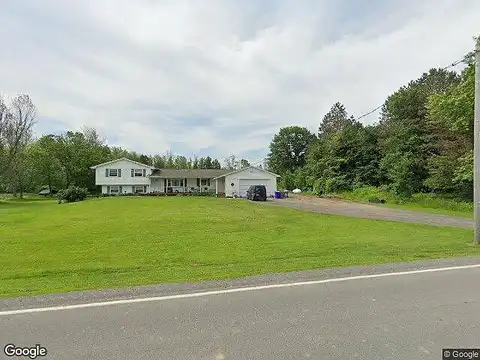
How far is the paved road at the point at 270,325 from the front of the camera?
341cm

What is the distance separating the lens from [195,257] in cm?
839

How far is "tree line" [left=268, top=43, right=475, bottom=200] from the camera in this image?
2445 centimetres

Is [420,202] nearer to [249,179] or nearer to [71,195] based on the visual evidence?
[249,179]

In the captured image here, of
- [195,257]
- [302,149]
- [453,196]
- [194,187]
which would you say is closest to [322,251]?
[195,257]

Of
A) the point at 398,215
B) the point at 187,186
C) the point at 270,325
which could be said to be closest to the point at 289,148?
the point at 187,186

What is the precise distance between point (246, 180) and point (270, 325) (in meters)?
41.3

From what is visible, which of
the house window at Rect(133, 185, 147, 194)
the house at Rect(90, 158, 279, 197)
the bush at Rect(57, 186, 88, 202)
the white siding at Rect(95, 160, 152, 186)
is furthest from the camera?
the house window at Rect(133, 185, 147, 194)

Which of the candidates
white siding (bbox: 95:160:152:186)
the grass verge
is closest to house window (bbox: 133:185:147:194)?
white siding (bbox: 95:160:152:186)

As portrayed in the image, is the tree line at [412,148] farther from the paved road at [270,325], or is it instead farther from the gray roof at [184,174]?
the gray roof at [184,174]

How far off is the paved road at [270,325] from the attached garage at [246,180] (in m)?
39.4

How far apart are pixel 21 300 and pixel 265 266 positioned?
4330 millimetres

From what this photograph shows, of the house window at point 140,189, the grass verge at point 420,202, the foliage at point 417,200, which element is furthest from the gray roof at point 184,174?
the foliage at point 417,200

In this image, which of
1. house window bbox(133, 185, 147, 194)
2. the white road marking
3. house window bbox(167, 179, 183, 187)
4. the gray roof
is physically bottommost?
the white road marking

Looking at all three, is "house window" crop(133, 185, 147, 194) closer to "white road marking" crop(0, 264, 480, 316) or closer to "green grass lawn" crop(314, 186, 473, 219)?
"green grass lawn" crop(314, 186, 473, 219)
